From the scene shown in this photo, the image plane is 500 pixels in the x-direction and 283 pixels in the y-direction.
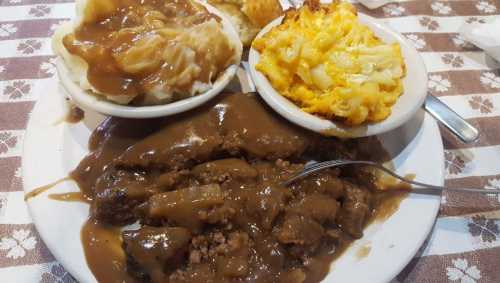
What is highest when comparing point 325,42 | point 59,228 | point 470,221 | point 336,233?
point 325,42

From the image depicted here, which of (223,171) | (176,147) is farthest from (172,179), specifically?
(223,171)

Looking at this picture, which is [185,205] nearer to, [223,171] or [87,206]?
[223,171]

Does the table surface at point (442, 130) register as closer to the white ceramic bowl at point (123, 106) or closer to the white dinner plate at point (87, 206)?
the white dinner plate at point (87, 206)

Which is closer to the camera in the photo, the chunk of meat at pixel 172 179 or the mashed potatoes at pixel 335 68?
the chunk of meat at pixel 172 179

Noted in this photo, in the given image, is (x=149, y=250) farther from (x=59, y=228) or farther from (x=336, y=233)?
(x=336, y=233)

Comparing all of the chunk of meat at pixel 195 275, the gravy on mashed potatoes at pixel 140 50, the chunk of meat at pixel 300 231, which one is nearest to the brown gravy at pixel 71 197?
the gravy on mashed potatoes at pixel 140 50

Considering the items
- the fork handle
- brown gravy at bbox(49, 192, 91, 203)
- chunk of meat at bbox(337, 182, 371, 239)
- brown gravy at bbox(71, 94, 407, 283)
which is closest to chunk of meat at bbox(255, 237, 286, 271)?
brown gravy at bbox(71, 94, 407, 283)

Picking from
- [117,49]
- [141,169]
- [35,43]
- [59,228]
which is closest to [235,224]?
[141,169]
